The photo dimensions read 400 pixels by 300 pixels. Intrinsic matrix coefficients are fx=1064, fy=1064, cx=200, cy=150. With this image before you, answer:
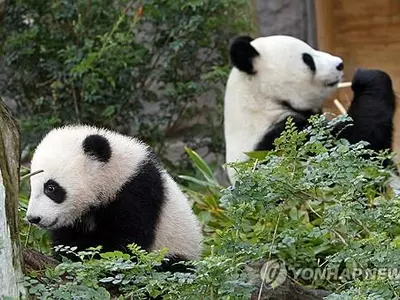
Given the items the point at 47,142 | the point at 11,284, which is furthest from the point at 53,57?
the point at 11,284

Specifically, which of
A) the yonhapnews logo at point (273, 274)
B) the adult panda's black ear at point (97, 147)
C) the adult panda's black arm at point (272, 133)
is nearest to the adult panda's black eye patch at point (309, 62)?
the adult panda's black arm at point (272, 133)

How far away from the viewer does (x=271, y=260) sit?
11.8 ft

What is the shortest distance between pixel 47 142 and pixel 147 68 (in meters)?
3.38

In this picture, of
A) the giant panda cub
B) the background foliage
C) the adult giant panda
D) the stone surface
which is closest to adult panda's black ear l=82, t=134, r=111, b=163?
the giant panda cub

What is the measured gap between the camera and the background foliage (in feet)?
23.6

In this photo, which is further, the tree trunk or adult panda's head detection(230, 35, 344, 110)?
adult panda's head detection(230, 35, 344, 110)

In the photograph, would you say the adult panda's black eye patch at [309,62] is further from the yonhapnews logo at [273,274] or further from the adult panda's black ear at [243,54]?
the yonhapnews logo at [273,274]

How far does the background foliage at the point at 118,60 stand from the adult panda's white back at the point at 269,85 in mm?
1102

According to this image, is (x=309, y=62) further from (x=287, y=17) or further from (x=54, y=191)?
(x=287, y=17)

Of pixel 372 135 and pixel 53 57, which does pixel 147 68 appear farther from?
pixel 372 135

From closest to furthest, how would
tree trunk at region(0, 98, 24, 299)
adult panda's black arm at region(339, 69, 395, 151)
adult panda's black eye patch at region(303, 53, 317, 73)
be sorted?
1. tree trunk at region(0, 98, 24, 299)
2. adult panda's black arm at region(339, 69, 395, 151)
3. adult panda's black eye patch at region(303, 53, 317, 73)

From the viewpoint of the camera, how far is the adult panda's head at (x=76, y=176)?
413 cm

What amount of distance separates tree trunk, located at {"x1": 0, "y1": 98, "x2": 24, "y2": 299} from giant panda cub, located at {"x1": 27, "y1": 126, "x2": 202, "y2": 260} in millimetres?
738

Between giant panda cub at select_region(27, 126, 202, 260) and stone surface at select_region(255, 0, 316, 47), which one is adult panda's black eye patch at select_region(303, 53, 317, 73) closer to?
giant panda cub at select_region(27, 126, 202, 260)
